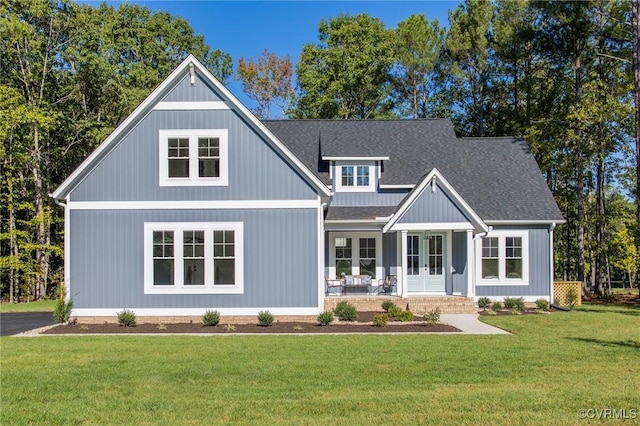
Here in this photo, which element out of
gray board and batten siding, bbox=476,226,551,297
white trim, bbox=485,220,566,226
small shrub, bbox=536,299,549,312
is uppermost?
white trim, bbox=485,220,566,226

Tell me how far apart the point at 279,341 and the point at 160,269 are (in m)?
5.57

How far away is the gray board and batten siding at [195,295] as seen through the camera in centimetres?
1697

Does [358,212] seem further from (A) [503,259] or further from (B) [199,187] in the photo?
(B) [199,187]

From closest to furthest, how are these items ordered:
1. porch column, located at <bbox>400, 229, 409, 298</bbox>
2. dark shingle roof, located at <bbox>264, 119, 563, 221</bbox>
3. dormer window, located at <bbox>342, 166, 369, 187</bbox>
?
porch column, located at <bbox>400, 229, 409, 298</bbox> < dark shingle roof, located at <bbox>264, 119, 563, 221</bbox> < dormer window, located at <bbox>342, 166, 369, 187</bbox>

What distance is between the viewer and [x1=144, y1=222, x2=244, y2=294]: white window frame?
17.0 metres

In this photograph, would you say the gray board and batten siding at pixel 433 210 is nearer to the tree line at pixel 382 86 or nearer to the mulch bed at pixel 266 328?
the mulch bed at pixel 266 328

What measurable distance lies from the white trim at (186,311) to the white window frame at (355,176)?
23.1ft

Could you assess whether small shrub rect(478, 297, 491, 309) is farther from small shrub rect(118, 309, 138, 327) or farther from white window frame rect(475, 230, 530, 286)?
small shrub rect(118, 309, 138, 327)

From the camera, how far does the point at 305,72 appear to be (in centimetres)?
3944

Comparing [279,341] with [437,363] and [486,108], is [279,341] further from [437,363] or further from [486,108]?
[486,108]

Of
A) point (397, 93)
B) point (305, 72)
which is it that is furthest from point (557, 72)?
point (305, 72)

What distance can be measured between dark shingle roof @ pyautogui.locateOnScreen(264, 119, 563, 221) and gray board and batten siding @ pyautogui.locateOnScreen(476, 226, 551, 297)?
2.14ft

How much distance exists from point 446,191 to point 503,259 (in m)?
4.44

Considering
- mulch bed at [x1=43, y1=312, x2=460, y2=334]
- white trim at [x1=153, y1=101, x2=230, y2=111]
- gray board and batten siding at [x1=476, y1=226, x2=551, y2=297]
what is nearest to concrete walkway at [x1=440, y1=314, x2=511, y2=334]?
mulch bed at [x1=43, y1=312, x2=460, y2=334]
